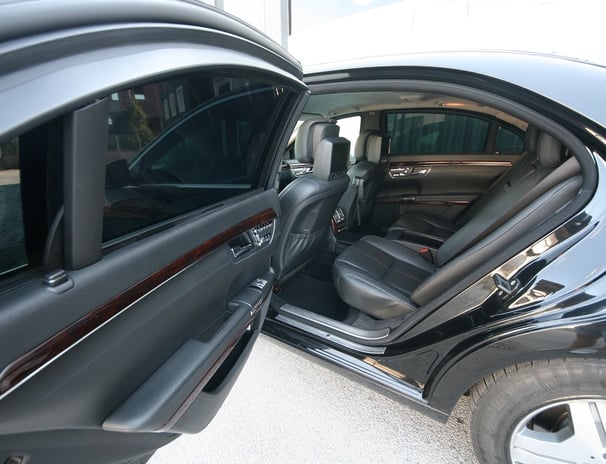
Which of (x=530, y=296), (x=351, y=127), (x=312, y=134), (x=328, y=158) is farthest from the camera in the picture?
(x=351, y=127)

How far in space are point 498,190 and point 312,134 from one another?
4.30 feet

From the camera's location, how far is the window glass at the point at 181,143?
2.49 feet

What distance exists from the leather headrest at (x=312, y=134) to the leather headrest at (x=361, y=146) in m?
1.50

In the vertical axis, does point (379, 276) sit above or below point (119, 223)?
below

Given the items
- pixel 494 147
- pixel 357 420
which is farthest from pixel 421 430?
pixel 494 147

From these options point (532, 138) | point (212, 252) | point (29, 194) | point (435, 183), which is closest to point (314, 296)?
point (212, 252)

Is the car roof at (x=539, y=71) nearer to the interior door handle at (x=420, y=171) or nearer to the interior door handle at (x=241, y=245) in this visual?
the interior door handle at (x=241, y=245)

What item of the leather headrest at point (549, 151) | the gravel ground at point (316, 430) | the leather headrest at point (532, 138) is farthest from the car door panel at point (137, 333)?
the leather headrest at point (532, 138)

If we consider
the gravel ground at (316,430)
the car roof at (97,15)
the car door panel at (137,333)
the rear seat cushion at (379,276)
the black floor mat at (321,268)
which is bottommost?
the gravel ground at (316,430)

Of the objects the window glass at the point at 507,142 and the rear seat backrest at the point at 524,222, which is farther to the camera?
the window glass at the point at 507,142

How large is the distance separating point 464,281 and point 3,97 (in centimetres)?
123

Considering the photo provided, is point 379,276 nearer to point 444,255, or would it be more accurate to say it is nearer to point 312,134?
point 444,255

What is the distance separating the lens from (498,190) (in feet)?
7.13

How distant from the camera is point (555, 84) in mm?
975
